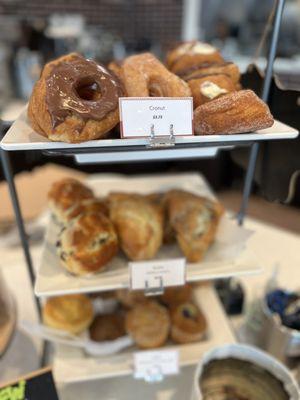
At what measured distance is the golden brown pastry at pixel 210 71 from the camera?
0.60 metres

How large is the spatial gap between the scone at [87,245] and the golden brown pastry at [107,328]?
21 centimetres

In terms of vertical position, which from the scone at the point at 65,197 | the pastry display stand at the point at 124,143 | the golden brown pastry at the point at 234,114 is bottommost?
the scone at the point at 65,197

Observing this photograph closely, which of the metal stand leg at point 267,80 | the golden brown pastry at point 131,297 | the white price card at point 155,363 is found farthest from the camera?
the golden brown pastry at point 131,297

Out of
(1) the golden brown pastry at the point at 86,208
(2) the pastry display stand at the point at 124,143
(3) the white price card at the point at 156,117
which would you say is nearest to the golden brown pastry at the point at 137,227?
(1) the golden brown pastry at the point at 86,208

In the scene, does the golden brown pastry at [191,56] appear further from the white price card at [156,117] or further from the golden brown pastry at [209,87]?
the white price card at [156,117]

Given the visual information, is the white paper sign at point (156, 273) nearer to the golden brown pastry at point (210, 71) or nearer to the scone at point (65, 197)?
the scone at point (65, 197)

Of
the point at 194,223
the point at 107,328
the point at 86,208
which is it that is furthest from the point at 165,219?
the point at 107,328

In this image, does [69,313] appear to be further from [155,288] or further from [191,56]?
[191,56]

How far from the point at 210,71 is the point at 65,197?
0.42 meters

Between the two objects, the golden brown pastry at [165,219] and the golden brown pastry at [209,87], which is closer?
the golden brown pastry at [209,87]

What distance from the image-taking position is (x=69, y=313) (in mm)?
740

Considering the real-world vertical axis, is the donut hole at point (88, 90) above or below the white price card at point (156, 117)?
above

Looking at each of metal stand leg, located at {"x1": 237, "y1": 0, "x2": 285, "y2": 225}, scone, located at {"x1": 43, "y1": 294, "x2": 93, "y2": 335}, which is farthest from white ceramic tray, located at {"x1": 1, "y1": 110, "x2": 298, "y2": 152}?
scone, located at {"x1": 43, "y1": 294, "x2": 93, "y2": 335}

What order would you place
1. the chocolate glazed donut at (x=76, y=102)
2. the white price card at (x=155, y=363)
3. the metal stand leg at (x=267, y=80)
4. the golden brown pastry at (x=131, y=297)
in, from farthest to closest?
1. the golden brown pastry at (x=131, y=297)
2. the white price card at (x=155, y=363)
3. the metal stand leg at (x=267, y=80)
4. the chocolate glazed donut at (x=76, y=102)
